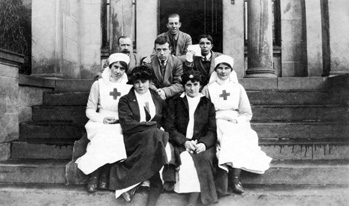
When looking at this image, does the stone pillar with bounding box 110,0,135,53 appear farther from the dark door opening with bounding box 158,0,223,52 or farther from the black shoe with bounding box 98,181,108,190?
the black shoe with bounding box 98,181,108,190

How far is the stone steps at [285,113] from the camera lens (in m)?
5.91

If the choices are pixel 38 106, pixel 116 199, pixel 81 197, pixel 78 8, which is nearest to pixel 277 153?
pixel 116 199

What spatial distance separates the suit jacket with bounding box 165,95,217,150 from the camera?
4.59 meters

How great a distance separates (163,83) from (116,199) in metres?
2.03

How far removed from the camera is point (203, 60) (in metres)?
5.79

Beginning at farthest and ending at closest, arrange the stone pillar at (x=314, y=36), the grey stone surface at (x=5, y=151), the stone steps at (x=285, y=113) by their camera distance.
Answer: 1. the stone pillar at (x=314, y=36)
2. the stone steps at (x=285, y=113)
3. the grey stone surface at (x=5, y=151)

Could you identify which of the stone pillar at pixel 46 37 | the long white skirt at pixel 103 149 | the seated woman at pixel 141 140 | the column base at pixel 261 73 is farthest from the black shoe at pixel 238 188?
the stone pillar at pixel 46 37

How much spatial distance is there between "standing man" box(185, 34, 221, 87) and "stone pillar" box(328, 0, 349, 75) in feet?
9.18

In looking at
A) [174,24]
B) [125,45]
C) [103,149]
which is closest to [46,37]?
[125,45]

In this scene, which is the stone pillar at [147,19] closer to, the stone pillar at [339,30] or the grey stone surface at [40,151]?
the stone pillar at [339,30]

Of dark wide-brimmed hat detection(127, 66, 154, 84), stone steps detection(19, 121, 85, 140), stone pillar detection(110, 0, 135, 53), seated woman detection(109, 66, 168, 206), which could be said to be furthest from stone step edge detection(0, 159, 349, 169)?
stone pillar detection(110, 0, 135, 53)

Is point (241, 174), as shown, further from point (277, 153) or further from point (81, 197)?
point (81, 197)

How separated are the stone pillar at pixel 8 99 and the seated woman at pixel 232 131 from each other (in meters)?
3.03

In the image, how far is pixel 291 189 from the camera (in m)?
4.43
